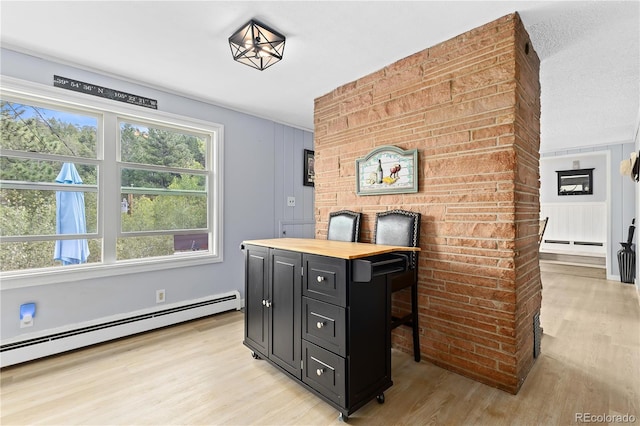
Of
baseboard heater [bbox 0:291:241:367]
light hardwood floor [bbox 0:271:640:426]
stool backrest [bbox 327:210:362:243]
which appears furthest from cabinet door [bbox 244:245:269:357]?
baseboard heater [bbox 0:291:241:367]

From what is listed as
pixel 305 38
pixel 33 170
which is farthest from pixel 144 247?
pixel 305 38

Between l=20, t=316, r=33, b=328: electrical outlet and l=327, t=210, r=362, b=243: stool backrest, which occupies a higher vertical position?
l=327, t=210, r=362, b=243: stool backrest

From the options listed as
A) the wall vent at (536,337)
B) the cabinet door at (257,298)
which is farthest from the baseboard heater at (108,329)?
the wall vent at (536,337)

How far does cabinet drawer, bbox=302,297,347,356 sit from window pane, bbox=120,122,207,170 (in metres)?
2.34

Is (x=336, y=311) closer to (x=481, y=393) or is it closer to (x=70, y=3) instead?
(x=481, y=393)

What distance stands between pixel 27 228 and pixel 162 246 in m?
1.08

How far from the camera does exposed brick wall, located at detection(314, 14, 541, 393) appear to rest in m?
2.03

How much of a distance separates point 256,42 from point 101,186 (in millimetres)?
2004

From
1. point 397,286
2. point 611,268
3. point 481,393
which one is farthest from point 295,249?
point 611,268

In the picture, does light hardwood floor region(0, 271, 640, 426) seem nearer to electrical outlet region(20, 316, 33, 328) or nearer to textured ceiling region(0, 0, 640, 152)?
electrical outlet region(20, 316, 33, 328)

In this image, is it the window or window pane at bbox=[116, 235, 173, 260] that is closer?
the window

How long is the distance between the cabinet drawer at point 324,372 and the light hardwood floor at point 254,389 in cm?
13

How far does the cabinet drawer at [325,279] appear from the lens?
1.78 m

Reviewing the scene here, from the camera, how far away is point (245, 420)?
1790mm
